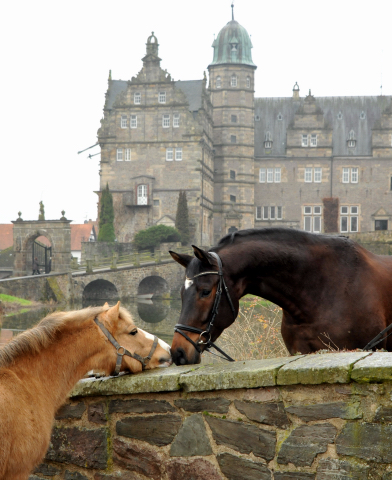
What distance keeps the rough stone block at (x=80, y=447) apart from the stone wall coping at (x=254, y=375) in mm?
250

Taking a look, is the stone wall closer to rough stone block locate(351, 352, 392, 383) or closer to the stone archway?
rough stone block locate(351, 352, 392, 383)

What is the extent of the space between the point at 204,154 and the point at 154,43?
961 centimetres

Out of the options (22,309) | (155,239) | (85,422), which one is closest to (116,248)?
(155,239)

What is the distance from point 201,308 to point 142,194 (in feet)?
155

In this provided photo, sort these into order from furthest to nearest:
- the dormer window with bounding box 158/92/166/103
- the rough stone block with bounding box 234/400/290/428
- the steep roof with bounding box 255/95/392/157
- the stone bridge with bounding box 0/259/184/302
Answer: the steep roof with bounding box 255/95/392/157 → the dormer window with bounding box 158/92/166/103 → the stone bridge with bounding box 0/259/184/302 → the rough stone block with bounding box 234/400/290/428

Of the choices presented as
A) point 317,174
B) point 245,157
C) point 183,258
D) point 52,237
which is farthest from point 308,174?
point 183,258

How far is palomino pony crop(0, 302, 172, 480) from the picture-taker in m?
3.14

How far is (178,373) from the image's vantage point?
3617 mm

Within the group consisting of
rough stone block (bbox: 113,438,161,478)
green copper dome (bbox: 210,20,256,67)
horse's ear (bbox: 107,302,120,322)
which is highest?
green copper dome (bbox: 210,20,256,67)

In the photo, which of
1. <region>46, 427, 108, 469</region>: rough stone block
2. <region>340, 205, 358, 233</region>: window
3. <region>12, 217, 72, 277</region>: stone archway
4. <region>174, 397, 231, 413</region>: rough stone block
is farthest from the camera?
<region>340, 205, 358, 233</region>: window

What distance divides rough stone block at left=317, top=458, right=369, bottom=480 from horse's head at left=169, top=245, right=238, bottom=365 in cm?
111

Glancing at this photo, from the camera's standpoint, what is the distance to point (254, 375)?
11.0 ft

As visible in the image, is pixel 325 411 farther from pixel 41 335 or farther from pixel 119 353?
pixel 41 335

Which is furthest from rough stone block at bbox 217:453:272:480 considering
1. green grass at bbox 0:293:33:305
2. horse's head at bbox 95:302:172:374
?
green grass at bbox 0:293:33:305
